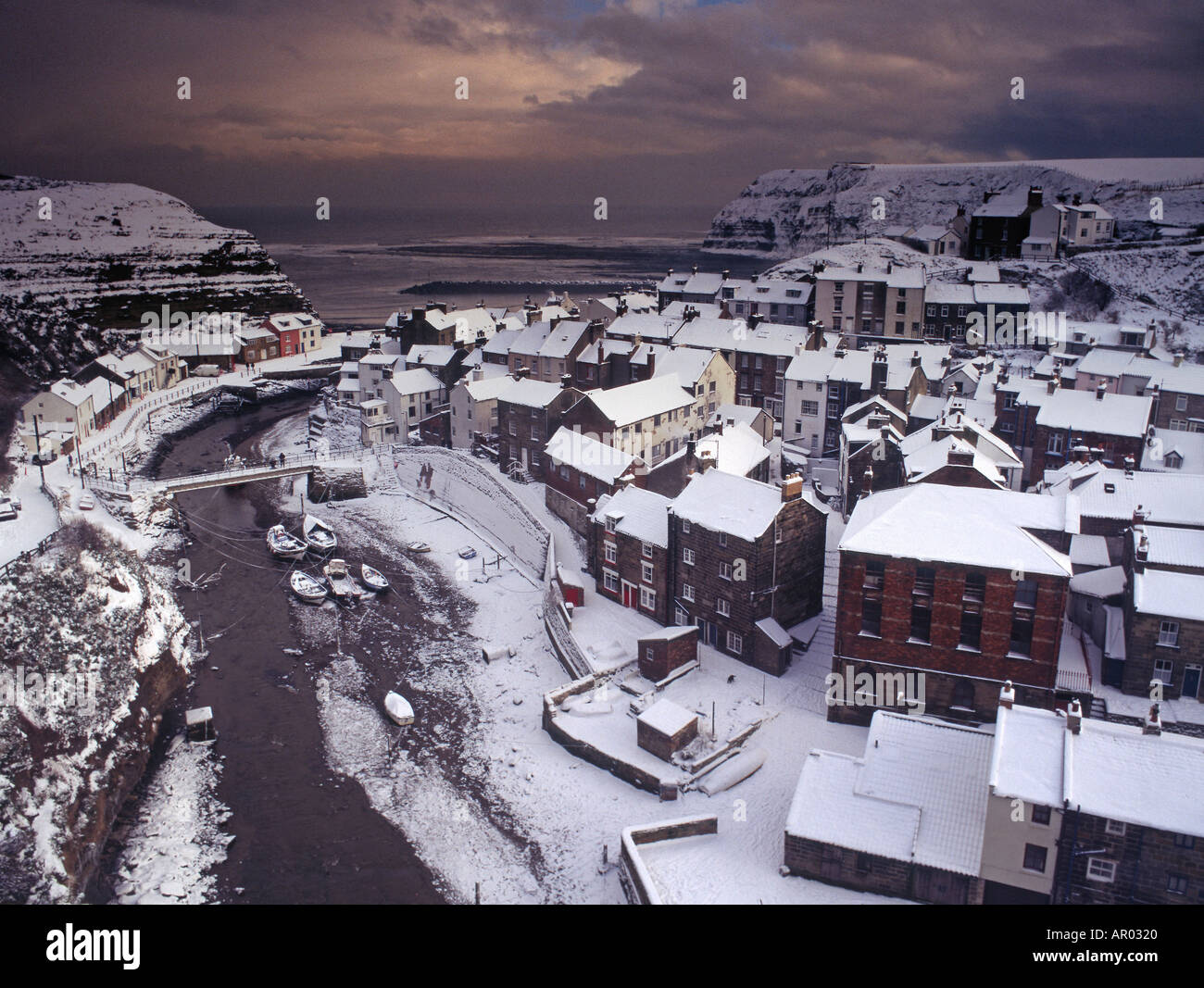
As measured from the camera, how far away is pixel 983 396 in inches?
1908

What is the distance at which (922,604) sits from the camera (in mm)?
25844

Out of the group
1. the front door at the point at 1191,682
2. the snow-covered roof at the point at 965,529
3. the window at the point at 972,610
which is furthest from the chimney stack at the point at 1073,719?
the front door at the point at 1191,682

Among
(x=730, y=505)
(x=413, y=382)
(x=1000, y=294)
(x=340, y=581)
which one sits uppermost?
(x=1000, y=294)

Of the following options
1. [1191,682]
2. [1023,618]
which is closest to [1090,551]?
[1191,682]

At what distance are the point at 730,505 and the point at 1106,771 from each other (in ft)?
49.8

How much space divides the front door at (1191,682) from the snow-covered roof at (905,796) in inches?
360

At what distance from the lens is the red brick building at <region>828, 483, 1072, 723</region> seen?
80.7 feet

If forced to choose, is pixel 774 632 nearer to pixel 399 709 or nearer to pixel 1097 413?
pixel 399 709

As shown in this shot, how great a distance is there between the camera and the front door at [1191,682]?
2630 centimetres

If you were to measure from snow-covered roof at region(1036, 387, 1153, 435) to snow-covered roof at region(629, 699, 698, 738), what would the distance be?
25224mm

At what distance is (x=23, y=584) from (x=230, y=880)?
16.2m

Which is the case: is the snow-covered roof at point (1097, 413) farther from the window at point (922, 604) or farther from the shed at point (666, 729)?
the shed at point (666, 729)
